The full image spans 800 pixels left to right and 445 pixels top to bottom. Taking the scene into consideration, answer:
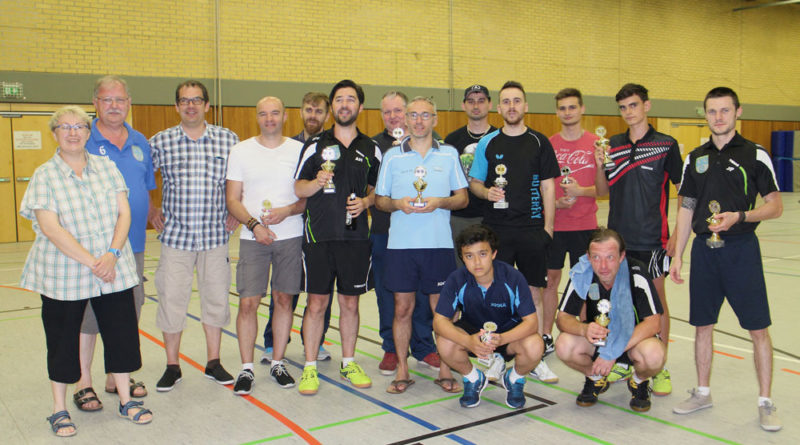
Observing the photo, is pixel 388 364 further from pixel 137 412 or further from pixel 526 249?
pixel 137 412

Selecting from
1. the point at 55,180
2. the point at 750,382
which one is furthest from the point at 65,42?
the point at 750,382

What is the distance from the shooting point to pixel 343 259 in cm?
464

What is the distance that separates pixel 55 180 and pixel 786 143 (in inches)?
1029

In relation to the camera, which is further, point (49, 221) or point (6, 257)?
point (6, 257)

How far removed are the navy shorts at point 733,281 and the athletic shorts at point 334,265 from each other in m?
2.19

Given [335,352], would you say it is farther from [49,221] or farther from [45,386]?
[49,221]

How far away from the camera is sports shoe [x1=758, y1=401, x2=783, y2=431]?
3818 millimetres

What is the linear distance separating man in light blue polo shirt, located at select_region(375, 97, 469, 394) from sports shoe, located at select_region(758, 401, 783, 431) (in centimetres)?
184

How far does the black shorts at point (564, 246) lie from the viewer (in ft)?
17.6

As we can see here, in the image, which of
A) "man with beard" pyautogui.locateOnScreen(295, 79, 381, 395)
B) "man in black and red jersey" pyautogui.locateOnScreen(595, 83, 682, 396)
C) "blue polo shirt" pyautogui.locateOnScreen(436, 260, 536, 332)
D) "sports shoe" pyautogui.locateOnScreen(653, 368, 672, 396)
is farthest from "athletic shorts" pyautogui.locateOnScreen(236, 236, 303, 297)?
"sports shoe" pyautogui.locateOnScreen(653, 368, 672, 396)

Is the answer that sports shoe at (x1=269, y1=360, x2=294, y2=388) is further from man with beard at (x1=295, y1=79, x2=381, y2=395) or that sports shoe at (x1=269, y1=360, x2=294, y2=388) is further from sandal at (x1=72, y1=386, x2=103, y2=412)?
sandal at (x1=72, y1=386, x2=103, y2=412)

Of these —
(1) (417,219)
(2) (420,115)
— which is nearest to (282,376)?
(1) (417,219)

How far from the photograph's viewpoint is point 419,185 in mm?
4508

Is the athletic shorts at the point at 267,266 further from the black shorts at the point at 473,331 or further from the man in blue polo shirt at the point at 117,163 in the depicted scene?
the black shorts at the point at 473,331
